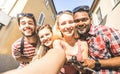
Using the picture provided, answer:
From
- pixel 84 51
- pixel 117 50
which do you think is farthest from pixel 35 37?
pixel 117 50

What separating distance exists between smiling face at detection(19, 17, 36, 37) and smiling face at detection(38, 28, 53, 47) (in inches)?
7.0

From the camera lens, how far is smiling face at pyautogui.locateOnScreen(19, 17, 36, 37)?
418 centimetres

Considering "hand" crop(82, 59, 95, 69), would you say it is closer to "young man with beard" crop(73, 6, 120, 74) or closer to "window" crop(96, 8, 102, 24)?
"young man with beard" crop(73, 6, 120, 74)

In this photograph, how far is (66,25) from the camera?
3.25 meters

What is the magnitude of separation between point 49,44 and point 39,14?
12.2 m

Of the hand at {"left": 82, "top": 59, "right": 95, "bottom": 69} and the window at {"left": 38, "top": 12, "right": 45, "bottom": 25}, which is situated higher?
the window at {"left": 38, "top": 12, "right": 45, "bottom": 25}

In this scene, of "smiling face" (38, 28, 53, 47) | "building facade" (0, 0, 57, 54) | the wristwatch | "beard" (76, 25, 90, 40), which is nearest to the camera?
the wristwatch

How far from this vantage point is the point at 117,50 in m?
2.96

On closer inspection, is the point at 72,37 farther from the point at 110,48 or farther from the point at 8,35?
the point at 8,35

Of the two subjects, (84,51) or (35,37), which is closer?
(84,51)

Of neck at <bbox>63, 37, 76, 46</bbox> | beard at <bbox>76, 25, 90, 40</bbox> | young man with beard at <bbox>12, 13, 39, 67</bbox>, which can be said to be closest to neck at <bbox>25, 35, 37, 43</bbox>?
young man with beard at <bbox>12, 13, 39, 67</bbox>

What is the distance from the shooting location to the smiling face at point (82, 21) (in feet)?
11.7

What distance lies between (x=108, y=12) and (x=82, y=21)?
895 centimetres

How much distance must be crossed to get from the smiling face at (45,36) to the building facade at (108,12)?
21.5 feet
